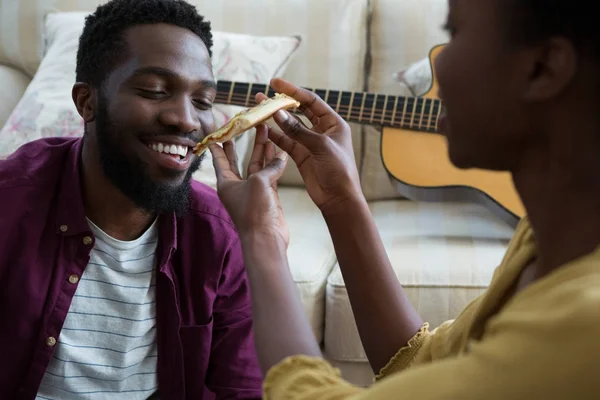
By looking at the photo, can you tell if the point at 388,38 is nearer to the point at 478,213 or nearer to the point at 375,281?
the point at 478,213

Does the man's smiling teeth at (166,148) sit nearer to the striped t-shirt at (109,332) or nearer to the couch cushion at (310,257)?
the striped t-shirt at (109,332)

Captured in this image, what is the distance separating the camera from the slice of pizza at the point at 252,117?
112 centimetres

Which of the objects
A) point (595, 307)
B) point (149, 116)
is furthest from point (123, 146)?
point (595, 307)

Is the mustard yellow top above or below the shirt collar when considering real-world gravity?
above

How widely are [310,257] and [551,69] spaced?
3.82 ft

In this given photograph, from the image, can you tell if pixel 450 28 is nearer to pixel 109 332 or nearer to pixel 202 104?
pixel 202 104

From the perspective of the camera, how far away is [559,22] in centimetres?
58

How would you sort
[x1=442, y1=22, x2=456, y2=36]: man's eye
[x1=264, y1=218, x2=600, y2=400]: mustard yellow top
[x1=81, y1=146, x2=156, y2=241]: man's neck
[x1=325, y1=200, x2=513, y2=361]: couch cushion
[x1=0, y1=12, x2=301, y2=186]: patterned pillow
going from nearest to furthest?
[x1=264, y1=218, x2=600, y2=400]: mustard yellow top → [x1=442, y1=22, x2=456, y2=36]: man's eye → [x1=81, y1=146, x2=156, y2=241]: man's neck → [x1=325, y1=200, x2=513, y2=361]: couch cushion → [x1=0, y1=12, x2=301, y2=186]: patterned pillow

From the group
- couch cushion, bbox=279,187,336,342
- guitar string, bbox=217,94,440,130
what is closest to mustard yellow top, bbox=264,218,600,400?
couch cushion, bbox=279,187,336,342

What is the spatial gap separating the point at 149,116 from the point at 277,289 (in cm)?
55

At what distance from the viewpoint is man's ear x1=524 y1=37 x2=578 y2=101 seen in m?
0.58

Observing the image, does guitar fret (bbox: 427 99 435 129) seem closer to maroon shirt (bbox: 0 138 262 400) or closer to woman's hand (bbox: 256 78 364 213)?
maroon shirt (bbox: 0 138 262 400)

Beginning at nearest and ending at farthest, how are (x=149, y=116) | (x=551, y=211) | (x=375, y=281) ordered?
1. (x=551, y=211)
2. (x=375, y=281)
3. (x=149, y=116)

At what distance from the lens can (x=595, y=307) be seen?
518 millimetres
